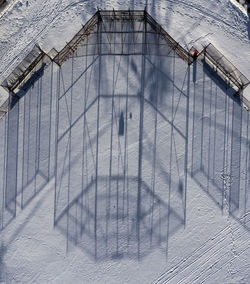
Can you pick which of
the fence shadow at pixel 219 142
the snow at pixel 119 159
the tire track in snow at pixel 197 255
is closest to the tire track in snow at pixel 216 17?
the snow at pixel 119 159

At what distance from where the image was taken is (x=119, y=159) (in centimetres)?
1334

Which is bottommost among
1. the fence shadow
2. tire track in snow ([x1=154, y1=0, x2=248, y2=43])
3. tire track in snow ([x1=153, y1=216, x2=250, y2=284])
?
tire track in snow ([x1=153, y1=216, x2=250, y2=284])

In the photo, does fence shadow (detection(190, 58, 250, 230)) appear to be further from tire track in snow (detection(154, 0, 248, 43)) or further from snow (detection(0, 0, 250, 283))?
tire track in snow (detection(154, 0, 248, 43))

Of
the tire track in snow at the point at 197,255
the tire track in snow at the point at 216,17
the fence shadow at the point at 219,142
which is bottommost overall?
the tire track in snow at the point at 197,255

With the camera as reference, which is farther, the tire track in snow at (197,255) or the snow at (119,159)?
the tire track in snow at (197,255)

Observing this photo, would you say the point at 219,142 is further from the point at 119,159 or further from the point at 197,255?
the point at 197,255

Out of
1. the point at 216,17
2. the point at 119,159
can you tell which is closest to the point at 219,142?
the point at 119,159

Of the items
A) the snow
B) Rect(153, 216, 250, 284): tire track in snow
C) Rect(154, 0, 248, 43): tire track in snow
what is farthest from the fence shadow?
Rect(154, 0, 248, 43): tire track in snow

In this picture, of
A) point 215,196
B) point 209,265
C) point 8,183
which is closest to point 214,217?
point 215,196

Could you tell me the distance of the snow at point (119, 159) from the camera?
43.6ft

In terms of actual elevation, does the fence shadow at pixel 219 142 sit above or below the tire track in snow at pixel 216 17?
below

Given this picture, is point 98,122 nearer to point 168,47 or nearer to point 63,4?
point 168,47

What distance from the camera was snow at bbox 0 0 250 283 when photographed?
1329 centimetres

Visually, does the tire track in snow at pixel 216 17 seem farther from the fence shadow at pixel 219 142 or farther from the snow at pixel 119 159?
the fence shadow at pixel 219 142
